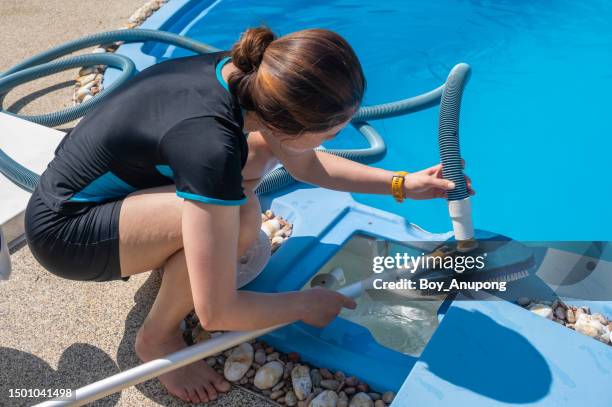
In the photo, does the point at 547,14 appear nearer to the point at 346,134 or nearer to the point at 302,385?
the point at 346,134

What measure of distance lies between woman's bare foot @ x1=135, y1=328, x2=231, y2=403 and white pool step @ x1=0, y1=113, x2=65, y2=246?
34.0 inches

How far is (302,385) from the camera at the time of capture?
5.79 feet

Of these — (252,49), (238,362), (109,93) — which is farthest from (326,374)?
(109,93)

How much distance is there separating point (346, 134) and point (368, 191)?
55.3 inches

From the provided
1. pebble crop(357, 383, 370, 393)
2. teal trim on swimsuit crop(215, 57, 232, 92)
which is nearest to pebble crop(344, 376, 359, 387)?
pebble crop(357, 383, 370, 393)

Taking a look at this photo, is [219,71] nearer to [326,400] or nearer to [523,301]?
[326,400]

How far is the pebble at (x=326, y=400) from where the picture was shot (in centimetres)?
171

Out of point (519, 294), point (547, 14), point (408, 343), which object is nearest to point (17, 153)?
point (408, 343)

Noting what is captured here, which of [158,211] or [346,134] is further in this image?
[346,134]

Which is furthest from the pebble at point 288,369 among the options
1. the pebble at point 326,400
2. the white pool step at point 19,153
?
the white pool step at point 19,153

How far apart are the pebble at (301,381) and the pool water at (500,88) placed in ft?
4.21

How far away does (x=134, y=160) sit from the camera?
61.2 inches

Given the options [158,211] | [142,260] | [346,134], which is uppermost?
[158,211]

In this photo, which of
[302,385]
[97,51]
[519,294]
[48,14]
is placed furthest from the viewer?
[48,14]
